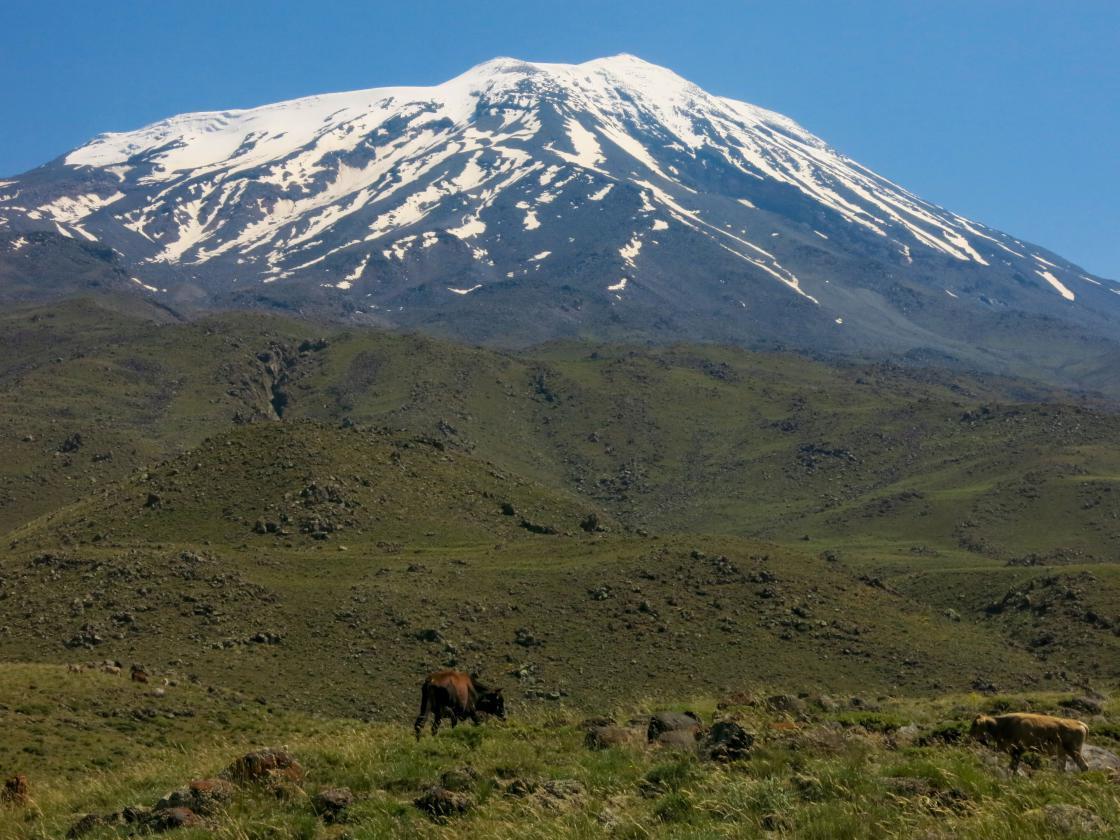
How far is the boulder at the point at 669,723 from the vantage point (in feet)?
63.3

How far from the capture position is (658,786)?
15148mm

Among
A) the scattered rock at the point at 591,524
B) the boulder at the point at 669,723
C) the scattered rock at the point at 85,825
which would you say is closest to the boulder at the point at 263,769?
the scattered rock at the point at 85,825

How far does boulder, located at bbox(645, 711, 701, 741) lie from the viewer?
19297 millimetres

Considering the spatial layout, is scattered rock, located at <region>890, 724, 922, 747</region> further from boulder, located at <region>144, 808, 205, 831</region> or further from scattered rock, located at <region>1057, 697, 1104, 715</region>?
boulder, located at <region>144, 808, 205, 831</region>

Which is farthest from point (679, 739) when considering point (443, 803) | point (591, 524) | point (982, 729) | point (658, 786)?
point (591, 524)

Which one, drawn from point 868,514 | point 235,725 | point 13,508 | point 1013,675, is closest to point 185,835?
point 235,725

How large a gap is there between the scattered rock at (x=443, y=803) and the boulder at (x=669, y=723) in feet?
15.9

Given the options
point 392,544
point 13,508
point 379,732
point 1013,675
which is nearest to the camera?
point 379,732

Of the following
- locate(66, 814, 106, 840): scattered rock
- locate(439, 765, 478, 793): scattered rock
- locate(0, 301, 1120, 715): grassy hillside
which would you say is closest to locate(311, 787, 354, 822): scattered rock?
locate(439, 765, 478, 793): scattered rock

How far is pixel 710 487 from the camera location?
142 metres

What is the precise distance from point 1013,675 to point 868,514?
65.3 metres

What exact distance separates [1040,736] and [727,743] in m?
4.18

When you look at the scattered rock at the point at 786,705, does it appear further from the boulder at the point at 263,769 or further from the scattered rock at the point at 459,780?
the boulder at the point at 263,769

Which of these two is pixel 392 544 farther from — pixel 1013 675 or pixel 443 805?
pixel 443 805
